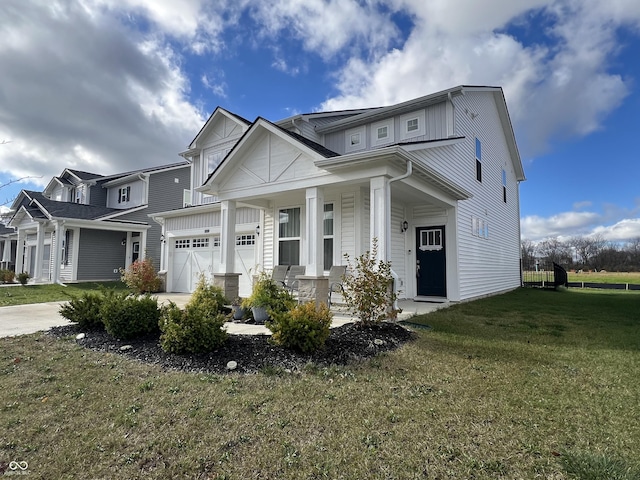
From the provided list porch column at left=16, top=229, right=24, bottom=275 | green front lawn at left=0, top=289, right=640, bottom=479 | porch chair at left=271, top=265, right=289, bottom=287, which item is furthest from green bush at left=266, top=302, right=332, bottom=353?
porch column at left=16, top=229, right=24, bottom=275

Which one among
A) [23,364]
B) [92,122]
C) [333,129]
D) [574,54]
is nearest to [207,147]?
[92,122]

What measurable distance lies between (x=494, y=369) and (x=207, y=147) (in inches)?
556

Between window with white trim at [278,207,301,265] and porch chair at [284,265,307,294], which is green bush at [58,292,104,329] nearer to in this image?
porch chair at [284,265,307,294]

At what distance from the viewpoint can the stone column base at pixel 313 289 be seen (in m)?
7.20

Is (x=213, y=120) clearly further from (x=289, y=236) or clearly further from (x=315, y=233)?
(x=315, y=233)

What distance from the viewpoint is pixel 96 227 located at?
17.5 m

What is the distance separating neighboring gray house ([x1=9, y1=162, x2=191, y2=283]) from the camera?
1764 cm

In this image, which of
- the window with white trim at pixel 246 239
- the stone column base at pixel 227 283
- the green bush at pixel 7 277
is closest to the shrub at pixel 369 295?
the stone column base at pixel 227 283

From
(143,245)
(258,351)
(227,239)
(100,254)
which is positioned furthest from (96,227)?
(258,351)

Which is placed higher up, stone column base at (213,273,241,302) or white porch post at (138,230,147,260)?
white porch post at (138,230,147,260)

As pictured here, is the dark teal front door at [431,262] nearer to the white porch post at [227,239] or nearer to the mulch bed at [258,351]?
the mulch bed at [258,351]

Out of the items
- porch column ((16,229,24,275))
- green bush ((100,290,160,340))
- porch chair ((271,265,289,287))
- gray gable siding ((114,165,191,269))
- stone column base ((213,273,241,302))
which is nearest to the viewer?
green bush ((100,290,160,340))

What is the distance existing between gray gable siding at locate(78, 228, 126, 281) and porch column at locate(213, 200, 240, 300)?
12591 mm

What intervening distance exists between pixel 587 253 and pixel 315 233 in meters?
47.0
